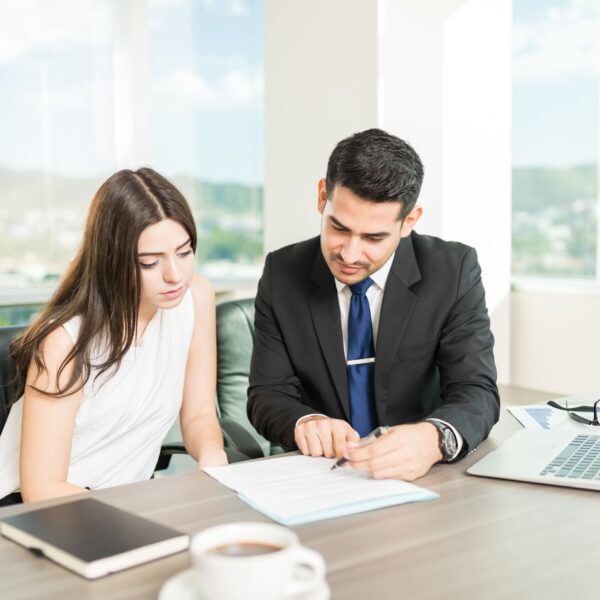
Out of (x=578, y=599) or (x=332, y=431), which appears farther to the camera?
(x=332, y=431)

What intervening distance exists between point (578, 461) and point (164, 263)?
2.93 ft

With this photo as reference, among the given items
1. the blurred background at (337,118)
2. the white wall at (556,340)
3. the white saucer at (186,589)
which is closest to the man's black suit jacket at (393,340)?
the white saucer at (186,589)

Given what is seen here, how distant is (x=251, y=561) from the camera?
0.72m

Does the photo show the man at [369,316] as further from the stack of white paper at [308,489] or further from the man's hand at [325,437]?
the stack of white paper at [308,489]

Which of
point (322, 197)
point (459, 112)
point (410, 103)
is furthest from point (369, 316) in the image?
point (459, 112)

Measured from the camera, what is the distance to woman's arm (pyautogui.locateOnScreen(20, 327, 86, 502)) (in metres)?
1.52

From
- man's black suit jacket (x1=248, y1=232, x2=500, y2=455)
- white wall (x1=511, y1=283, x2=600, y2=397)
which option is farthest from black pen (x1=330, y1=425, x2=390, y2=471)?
white wall (x1=511, y1=283, x2=600, y2=397)

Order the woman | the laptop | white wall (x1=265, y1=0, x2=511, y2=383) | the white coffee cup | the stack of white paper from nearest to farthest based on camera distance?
the white coffee cup < the stack of white paper < the laptop < the woman < white wall (x1=265, y1=0, x2=511, y2=383)

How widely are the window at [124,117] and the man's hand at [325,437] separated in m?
3.15

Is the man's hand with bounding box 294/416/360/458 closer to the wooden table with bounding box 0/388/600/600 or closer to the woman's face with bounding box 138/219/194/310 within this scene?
the wooden table with bounding box 0/388/600/600

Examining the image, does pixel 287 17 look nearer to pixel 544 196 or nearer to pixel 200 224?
pixel 200 224

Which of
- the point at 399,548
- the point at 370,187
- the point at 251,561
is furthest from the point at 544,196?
the point at 251,561

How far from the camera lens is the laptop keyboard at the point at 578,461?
131cm

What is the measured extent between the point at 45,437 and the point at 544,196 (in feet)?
12.4
